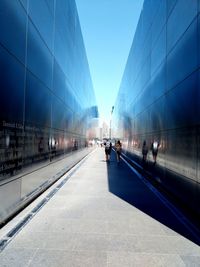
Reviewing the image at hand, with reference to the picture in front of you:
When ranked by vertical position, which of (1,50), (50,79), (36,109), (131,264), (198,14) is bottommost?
(131,264)

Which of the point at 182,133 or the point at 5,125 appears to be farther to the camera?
the point at 182,133

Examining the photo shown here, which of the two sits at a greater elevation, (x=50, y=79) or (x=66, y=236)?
(x=50, y=79)

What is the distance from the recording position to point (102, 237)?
5.20m

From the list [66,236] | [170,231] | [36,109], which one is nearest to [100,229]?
[66,236]

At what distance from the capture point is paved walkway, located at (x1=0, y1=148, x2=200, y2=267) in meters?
4.23

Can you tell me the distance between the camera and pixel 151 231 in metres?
5.63

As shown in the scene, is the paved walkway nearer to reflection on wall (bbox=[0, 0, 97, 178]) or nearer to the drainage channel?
the drainage channel

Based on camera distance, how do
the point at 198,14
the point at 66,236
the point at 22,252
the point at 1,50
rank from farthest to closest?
1. the point at 198,14
2. the point at 1,50
3. the point at 66,236
4. the point at 22,252

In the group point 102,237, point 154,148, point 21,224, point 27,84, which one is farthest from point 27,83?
point 154,148

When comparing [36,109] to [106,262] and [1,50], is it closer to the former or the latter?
[1,50]

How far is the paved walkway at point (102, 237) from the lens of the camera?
166 inches

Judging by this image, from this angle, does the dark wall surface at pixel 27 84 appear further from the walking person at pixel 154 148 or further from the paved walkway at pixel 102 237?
the walking person at pixel 154 148

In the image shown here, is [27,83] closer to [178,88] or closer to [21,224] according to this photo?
[21,224]

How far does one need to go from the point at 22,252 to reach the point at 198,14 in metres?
6.43
